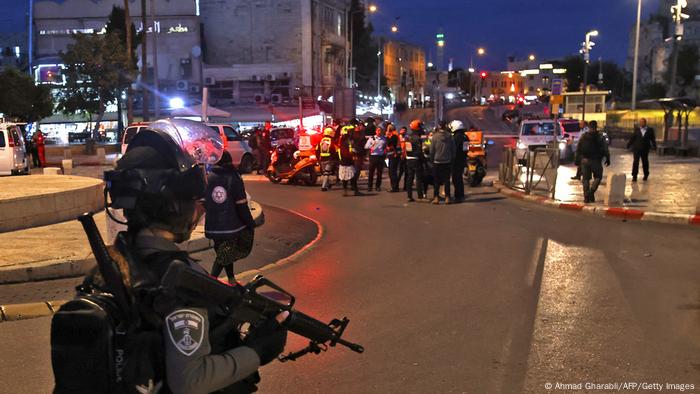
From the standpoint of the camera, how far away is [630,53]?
118750mm

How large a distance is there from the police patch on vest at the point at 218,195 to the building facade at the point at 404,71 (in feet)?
302

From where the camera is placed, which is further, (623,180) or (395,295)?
(623,180)

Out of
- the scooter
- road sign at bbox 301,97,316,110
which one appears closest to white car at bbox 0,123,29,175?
the scooter

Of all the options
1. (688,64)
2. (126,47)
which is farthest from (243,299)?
(688,64)

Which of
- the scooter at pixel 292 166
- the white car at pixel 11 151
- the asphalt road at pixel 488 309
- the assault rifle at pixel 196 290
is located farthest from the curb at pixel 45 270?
the white car at pixel 11 151

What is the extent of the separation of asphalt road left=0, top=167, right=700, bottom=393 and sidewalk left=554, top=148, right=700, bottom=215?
195 cm

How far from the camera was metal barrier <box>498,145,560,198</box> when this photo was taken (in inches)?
600

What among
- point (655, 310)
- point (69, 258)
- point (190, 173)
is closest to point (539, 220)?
point (655, 310)

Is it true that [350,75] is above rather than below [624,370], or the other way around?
above

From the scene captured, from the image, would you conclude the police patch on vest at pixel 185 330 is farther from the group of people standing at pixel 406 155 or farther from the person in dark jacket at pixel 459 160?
the person in dark jacket at pixel 459 160

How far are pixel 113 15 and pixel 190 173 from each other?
158 ft

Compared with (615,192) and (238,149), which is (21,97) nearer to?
(238,149)

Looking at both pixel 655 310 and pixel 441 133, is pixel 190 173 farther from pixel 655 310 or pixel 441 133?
pixel 441 133

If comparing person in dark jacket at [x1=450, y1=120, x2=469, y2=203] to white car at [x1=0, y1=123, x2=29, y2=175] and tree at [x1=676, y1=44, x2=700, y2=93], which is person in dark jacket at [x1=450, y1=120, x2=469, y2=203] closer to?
white car at [x1=0, y1=123, x2=29, y2=175]
